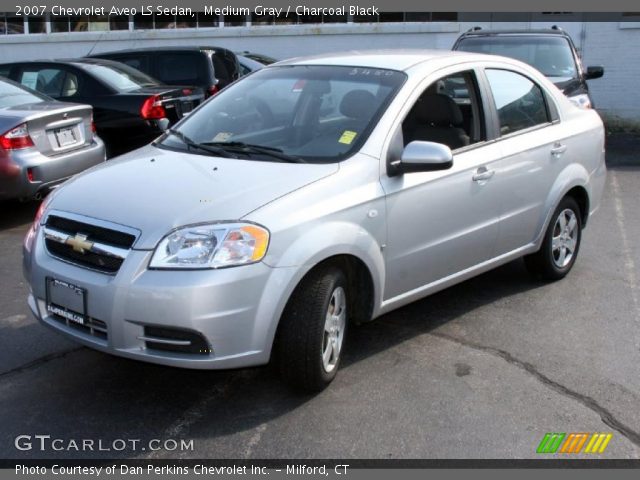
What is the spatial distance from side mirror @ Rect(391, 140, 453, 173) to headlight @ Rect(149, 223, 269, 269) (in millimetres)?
1000

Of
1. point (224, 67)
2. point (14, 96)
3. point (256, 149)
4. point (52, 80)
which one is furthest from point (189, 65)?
point (256, 149)

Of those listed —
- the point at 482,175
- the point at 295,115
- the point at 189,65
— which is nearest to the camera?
the point at 295,115

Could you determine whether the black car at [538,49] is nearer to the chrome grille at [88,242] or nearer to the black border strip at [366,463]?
the black border strip at [366,463]

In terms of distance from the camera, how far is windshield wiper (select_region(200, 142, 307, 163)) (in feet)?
13.7

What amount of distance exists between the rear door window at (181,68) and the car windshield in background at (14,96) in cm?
316

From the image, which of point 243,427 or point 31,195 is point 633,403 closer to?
point 243,427

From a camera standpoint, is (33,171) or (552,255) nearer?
(552,255)

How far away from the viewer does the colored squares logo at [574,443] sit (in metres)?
3.48

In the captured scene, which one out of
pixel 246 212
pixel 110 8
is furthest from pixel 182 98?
pixel 110 8

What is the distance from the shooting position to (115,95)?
9023mm

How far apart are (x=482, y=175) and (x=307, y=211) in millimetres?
1501

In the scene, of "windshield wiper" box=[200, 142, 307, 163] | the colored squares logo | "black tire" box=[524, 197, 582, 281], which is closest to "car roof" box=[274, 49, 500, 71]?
"windshield wiper" box=[200, 142, 307, 163]

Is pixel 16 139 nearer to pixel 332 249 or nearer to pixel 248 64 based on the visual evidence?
pixel 332 249

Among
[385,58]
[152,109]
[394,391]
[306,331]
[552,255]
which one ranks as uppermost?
[385,58]
